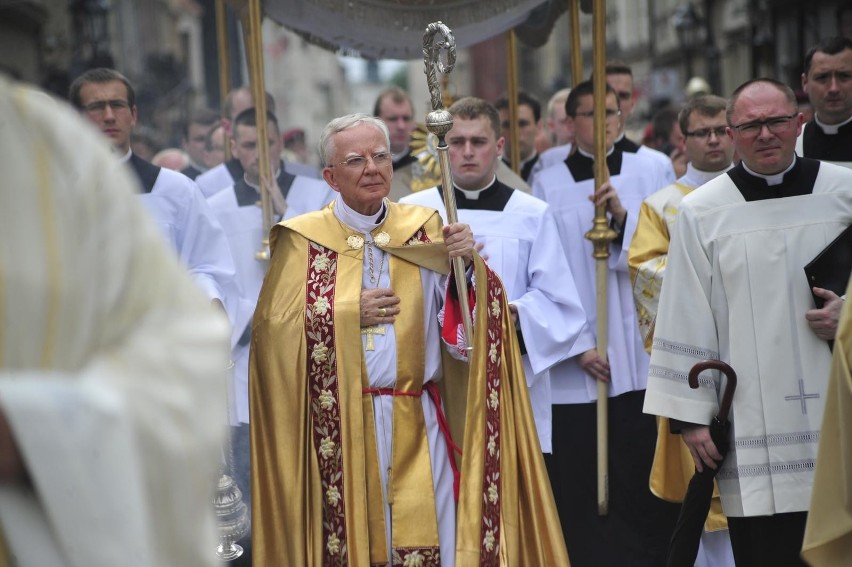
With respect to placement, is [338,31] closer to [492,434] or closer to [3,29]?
[492,434]

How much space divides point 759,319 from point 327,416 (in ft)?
5.43

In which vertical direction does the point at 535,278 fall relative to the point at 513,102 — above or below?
below

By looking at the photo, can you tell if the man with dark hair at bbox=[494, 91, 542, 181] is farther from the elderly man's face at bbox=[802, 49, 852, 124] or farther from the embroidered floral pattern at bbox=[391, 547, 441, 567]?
the embroidered floral pattern at bbox=[391, 547, 441, 567]

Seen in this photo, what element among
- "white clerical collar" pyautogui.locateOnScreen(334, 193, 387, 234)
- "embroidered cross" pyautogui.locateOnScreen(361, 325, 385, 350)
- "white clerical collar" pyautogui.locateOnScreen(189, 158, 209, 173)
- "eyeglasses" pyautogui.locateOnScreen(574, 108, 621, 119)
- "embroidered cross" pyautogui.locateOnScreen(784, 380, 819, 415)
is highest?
"eyeglasses" pyautogui.locateOnScreen(574, 108, 621, 119)

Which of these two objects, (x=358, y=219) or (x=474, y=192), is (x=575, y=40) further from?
(x=358, y=219)

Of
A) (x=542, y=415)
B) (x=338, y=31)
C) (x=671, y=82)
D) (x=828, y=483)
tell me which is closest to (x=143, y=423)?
(x=828, y=483)

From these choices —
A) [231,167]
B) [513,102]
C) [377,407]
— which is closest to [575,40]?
[513,102]

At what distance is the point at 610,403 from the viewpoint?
658 cm

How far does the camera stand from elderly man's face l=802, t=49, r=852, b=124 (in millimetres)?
6086

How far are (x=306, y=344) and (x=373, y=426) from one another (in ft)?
1.34

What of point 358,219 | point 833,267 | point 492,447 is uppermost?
point 358,219

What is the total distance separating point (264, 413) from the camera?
4832mm

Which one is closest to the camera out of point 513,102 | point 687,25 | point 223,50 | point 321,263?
point 321,263

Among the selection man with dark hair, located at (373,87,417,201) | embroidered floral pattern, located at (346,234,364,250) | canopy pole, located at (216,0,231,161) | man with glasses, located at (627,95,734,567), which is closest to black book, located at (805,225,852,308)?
man with glasses, located at (627,95,734,567)
